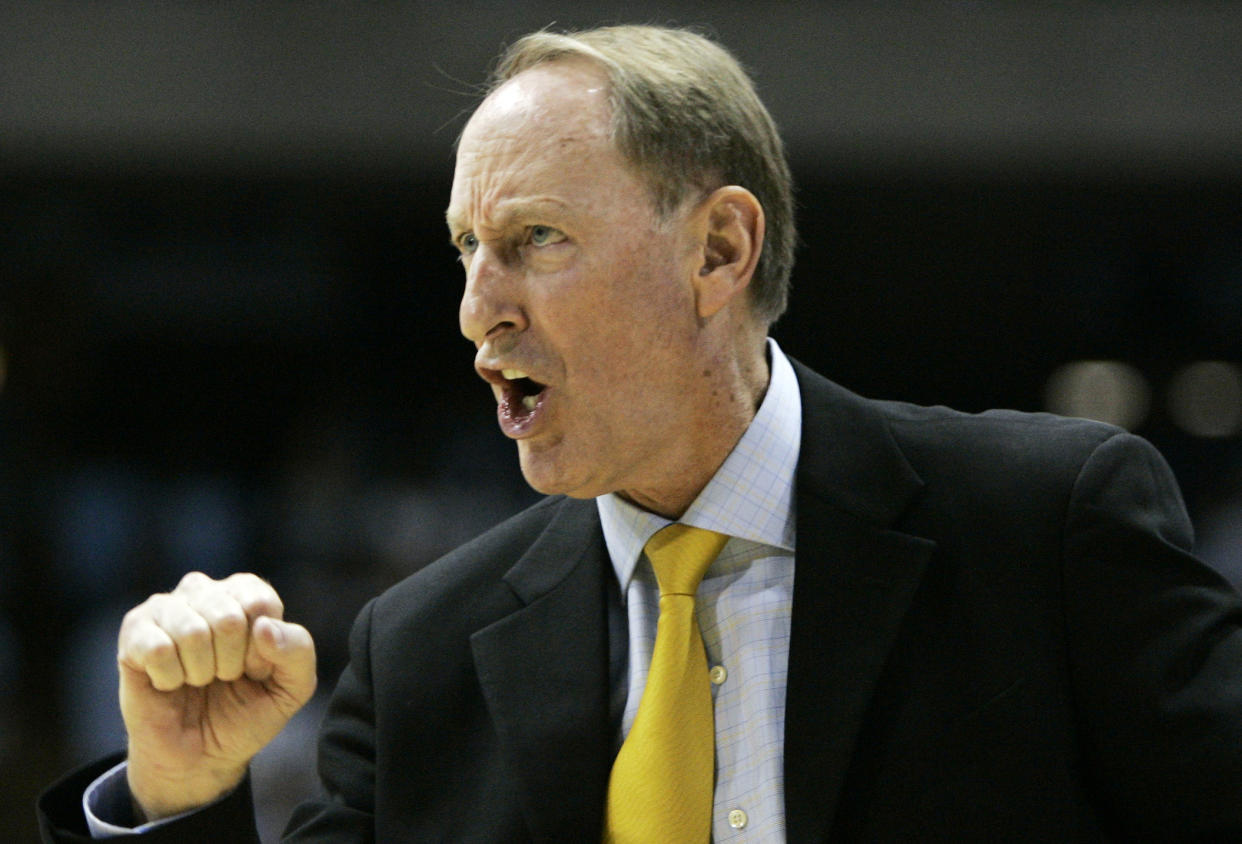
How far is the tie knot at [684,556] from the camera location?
1.58 m

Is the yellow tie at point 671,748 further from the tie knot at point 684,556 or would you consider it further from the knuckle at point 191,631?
the knuckle at point 191,631

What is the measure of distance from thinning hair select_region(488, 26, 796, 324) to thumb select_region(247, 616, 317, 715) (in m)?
0.63

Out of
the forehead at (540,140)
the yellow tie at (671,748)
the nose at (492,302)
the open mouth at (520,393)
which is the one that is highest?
the forehead at (540,140)

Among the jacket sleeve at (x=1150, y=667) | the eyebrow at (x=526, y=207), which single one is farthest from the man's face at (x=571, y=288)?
the jacket sleeve at (x=1150, y=667)

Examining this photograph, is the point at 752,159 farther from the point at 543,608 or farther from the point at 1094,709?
the point at 1094,709

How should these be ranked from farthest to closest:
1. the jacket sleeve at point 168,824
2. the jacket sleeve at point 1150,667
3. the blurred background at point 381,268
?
the blurred background at point 381,268
the jacket sleeve at point 168,824
the jacket sleeve at point 1150,667

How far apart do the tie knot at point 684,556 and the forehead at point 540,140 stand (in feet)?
1.36

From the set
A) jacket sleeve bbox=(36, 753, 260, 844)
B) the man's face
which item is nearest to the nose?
the man's face

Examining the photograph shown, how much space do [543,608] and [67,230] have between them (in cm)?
246

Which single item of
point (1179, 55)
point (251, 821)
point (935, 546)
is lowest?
point (251, 821)

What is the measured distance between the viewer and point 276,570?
361cm

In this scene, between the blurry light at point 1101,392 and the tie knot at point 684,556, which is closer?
the tie knot at point 684,556

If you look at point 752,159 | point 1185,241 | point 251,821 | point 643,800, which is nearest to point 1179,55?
point 1185,241

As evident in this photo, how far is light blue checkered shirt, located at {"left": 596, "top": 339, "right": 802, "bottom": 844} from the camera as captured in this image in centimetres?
149
